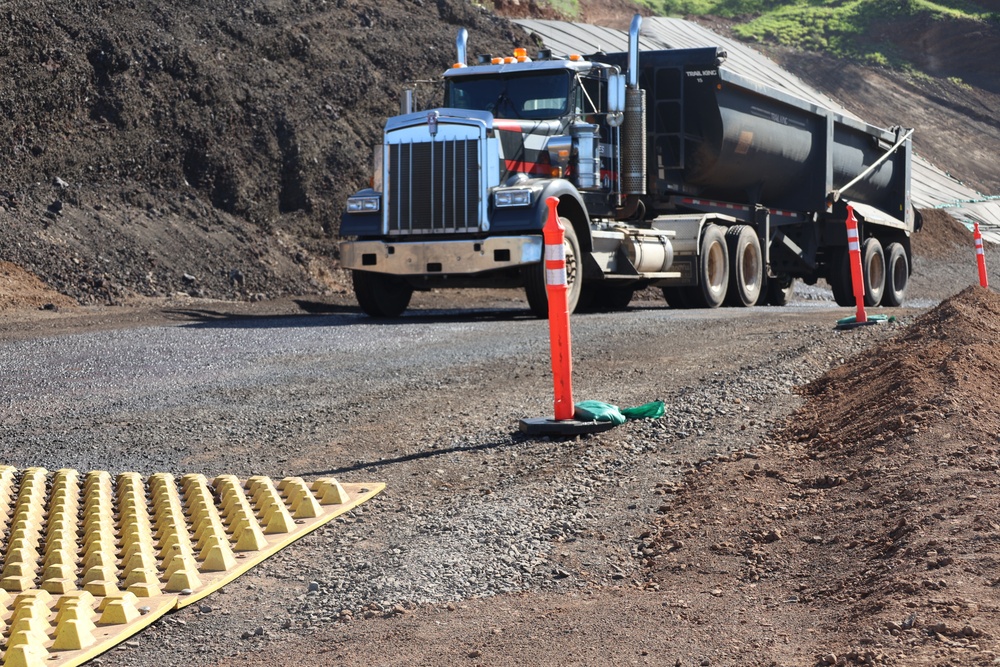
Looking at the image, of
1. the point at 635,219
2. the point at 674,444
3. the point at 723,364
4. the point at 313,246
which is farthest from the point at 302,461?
the point at 313,246

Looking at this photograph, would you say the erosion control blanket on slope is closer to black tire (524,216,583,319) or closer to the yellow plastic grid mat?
the yellow plastic grid mat

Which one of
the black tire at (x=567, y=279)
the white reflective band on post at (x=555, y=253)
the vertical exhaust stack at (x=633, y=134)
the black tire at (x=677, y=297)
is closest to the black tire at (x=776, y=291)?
the black tire at (x=677, y=297)

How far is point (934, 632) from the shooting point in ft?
12.3

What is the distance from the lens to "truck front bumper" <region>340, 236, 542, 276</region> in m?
14.0

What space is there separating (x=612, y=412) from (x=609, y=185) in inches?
362

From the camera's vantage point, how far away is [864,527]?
5.15 metres

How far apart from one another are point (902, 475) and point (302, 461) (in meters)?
3.31

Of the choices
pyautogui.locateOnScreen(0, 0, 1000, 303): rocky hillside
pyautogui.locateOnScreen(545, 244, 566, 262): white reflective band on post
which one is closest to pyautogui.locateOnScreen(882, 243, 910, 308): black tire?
pyautogui.locateOnScreen(0, 0, 1000, 303): rocky hillside

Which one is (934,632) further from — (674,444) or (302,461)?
(302,461)

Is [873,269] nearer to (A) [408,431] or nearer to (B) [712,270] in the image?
(B) [712,270]

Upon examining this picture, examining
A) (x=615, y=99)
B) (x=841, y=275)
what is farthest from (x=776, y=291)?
(x=615, y=99)

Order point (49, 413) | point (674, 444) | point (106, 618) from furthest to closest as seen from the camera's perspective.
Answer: point (49, 413), point (674, 444), point (106, 618)

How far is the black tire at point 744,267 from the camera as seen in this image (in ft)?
59.3

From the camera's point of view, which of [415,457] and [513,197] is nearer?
[415,457]
